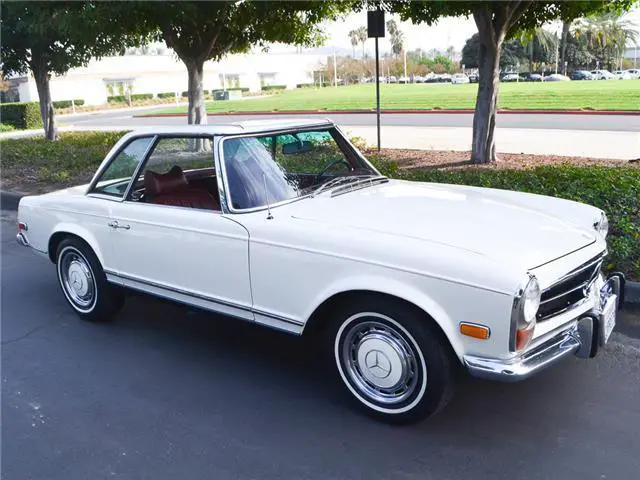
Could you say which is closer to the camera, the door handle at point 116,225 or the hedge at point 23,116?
the door handle at point 116,225

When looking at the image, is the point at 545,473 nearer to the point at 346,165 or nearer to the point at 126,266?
the point at 346,165

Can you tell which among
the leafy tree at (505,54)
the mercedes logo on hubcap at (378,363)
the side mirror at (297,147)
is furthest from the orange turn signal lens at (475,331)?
the leafy tree at (505,54)

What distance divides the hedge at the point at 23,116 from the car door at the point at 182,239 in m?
29.8

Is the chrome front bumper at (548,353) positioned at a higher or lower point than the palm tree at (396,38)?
lower

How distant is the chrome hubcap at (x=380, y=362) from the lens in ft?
10.8

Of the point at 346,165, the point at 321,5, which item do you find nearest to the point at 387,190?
the point at 346,165

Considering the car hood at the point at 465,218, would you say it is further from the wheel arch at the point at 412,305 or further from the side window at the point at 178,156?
the side window at the point at 178,156

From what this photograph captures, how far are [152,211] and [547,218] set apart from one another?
254 centimetres

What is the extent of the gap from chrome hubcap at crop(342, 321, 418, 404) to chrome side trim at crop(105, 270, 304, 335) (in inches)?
13.4

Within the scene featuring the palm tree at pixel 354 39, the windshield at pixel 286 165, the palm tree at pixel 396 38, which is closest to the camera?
the windshield at pixel 286 165

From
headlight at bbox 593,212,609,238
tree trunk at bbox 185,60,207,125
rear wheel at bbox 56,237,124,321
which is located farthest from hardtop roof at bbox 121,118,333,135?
tree trunk at bbox 185,60,207,125

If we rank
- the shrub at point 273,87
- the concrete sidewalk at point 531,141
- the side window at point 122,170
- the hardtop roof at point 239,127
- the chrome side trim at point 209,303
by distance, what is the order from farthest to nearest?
the shrub at point 273,87, the concrete sidewalk at point 531,141, the side window at point 122,170, the hardtop roof at point 239,127, the chrome side trim at point 209,303

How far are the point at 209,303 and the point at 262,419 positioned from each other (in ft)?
2.87

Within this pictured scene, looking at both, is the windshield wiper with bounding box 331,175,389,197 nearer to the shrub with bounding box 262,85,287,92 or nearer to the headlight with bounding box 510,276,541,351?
the headlight with bounding box 510,276,541,351
